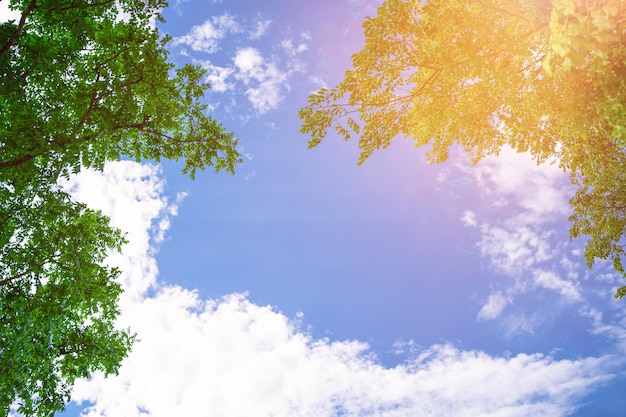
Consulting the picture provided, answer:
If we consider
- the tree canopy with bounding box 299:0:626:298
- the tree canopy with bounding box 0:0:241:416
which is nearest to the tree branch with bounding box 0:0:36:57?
the tree canopy with bounding box 0:0:241:416

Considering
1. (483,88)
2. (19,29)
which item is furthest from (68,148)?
(483,88)

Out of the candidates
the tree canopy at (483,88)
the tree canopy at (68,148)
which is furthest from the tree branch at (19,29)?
the tree canopy at (483,88)

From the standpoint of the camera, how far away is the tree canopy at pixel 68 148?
9.71 meters

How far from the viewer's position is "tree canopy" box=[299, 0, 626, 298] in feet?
22.9

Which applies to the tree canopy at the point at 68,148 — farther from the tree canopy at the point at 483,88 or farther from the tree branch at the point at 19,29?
the tree canopy at the point at 483,88

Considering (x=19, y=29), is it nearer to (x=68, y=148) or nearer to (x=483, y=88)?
(x=68, y=148)

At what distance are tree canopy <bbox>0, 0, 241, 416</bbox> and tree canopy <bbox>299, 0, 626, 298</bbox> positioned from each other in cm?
511

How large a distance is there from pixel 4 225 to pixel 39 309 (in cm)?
251

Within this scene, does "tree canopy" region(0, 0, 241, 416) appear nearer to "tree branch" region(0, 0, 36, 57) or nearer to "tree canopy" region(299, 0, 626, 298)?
"tree branch" region(0, 0, 36, 57)

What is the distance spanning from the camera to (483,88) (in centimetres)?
912

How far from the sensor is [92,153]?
10.4 metres

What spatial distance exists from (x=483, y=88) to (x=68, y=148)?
925 cm

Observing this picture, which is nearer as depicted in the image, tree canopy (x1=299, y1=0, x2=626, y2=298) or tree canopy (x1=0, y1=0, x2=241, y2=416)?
tree canopy (x1=299, y1=0, x2=626, y2=298)

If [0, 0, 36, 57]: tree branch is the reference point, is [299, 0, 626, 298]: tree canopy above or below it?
below
